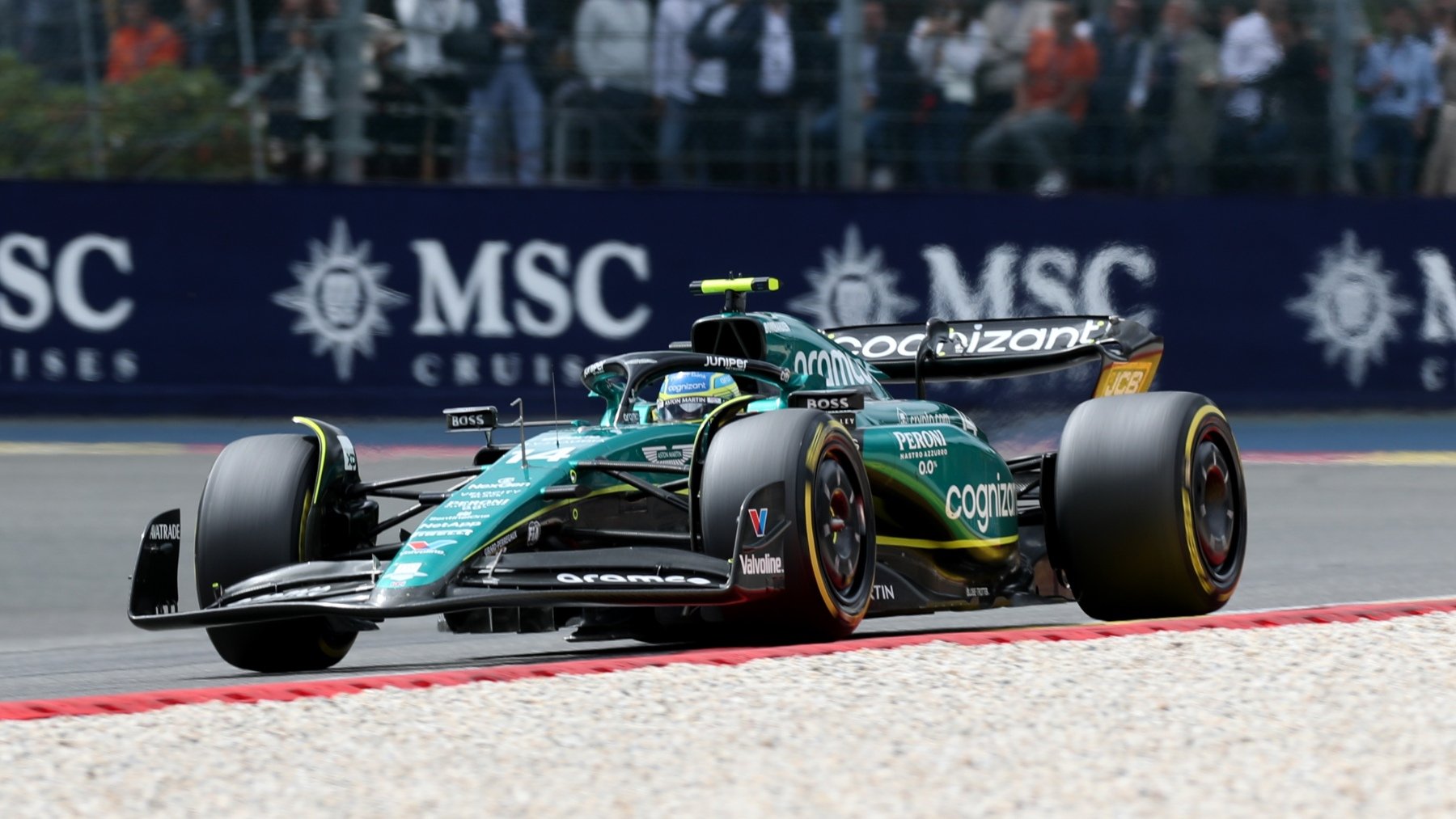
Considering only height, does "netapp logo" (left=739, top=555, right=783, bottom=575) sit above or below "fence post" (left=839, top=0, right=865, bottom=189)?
below

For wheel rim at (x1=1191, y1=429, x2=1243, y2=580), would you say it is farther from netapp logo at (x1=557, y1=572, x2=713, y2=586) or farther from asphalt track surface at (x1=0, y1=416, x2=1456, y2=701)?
netapp logo at (x1=557, y1=572, x2=713, y2=586)

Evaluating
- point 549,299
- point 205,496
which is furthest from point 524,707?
point 549,299

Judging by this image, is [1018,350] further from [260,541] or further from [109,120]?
[109,120]

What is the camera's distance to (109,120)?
14156mm

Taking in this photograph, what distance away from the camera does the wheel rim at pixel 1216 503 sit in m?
7.90

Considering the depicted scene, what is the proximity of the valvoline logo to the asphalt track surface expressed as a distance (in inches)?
47.0

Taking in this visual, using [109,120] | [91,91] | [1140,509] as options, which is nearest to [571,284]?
[109,120]

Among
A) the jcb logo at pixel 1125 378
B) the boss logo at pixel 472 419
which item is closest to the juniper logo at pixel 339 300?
the jcb logo at pixel 1125 378

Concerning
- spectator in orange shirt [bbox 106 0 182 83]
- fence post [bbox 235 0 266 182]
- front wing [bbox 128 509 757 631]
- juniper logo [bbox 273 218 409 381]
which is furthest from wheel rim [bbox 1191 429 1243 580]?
spectator in orange shirt [bbox 106 0 182 83]

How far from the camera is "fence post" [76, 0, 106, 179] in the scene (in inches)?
556

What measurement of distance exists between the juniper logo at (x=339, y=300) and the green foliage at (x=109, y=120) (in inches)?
34.2

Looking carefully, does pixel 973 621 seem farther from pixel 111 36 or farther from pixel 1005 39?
pixel 111 36

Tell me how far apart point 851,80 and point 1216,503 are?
702cm

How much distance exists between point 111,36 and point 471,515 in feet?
27.5
